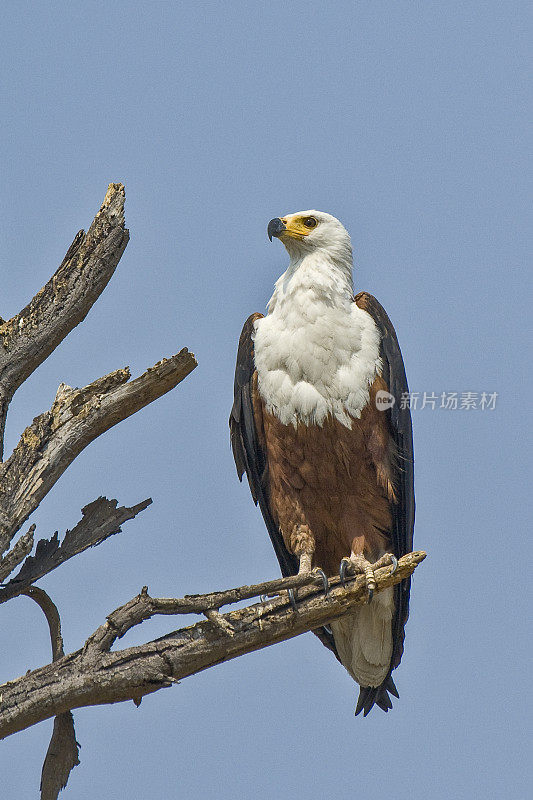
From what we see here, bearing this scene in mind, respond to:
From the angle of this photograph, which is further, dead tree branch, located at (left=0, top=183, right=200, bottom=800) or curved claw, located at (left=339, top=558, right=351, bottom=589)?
curved claw, located at (left=339, top=558, right=351, bottom=589)

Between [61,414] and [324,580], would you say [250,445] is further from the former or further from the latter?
[61,414]

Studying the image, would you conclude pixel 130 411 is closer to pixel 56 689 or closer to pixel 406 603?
pixel 56 689

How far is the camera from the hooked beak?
659 centimetres

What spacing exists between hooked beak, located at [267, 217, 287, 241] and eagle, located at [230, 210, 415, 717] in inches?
12.0

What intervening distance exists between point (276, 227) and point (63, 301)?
6.57ft

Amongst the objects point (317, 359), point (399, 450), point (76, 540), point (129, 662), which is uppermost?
point (317, 359)

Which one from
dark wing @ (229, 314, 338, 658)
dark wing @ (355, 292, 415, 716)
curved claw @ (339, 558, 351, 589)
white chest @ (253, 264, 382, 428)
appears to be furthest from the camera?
dark wing @ (229, 314, 338, 658)

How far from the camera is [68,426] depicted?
4.87 m

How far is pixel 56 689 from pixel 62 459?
3.70 feet

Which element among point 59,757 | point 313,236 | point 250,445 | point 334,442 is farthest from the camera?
point 313,236

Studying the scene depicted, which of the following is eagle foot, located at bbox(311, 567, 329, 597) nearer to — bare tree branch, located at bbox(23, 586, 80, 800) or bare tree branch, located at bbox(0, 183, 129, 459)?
bare tree branch, located at bbox(23, 586, 80, 800)

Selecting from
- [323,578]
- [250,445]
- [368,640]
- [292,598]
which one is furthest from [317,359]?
[368,640]

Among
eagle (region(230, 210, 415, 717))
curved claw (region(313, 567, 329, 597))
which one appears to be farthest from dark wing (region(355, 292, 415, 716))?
curved claw (region(313, 567, 329, 597))

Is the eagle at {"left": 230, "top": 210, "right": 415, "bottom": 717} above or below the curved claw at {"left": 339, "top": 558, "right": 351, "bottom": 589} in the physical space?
above
